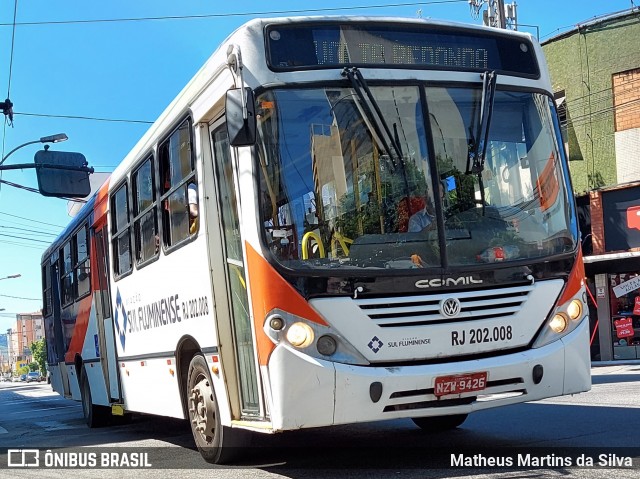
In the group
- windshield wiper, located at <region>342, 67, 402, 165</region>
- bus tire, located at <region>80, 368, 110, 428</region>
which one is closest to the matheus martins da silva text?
windshield wiper, located at <region>342, 67, 402, 165</region>

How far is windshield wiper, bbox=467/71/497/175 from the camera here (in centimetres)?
618

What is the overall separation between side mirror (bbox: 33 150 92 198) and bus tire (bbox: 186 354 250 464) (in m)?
11.1

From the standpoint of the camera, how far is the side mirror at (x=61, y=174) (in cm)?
1761

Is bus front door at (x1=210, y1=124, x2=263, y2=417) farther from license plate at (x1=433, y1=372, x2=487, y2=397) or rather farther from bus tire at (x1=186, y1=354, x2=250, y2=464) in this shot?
license plate at (x1=433, y1=372, x2=487, y2=397)

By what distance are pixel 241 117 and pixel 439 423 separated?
4.29m

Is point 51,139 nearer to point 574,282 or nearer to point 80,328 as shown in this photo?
point 80,328

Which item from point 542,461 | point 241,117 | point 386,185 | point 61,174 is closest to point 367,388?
point 386,185

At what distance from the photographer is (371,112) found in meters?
6.01

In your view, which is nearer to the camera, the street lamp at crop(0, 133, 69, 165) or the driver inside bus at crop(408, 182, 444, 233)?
the driver inside bus at crop(408, 182, 444, 233)

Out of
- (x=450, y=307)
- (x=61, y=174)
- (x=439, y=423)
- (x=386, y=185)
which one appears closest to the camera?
(x=450, y=307)

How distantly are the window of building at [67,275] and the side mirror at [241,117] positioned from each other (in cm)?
872

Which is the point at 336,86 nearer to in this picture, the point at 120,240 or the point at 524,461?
the point at 524,461

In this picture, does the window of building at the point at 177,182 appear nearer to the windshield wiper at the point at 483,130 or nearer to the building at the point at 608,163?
the windshield wiper at the point at 483,130

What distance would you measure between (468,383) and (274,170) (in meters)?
2.05
